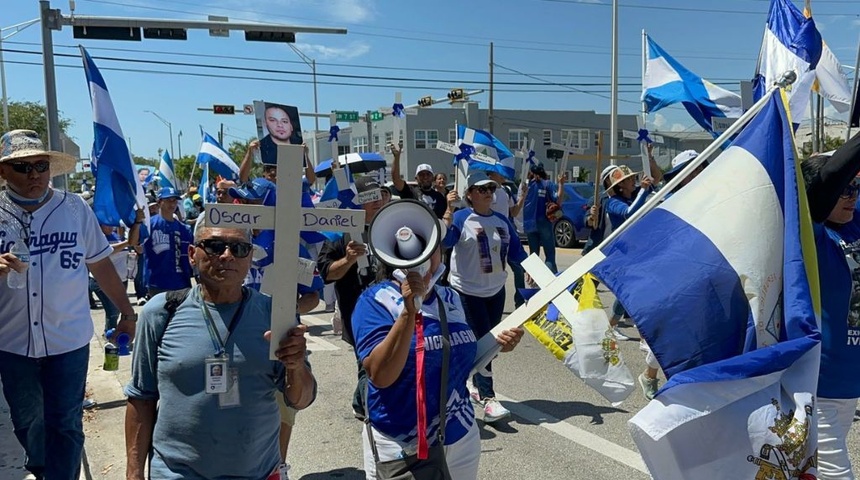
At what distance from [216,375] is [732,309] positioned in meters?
1.86

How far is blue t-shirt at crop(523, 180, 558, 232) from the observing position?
11.2 metres

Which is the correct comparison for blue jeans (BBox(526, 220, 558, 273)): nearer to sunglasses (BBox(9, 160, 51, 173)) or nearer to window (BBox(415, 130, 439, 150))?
sunglasses (BBox(9, 160, 51, 173))

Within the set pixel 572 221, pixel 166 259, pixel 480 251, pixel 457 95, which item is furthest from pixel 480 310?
pixel 457 95

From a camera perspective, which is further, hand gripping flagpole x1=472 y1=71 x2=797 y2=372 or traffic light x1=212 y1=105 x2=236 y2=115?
traffic light x1=212 y1=105 x2=236 y2=115

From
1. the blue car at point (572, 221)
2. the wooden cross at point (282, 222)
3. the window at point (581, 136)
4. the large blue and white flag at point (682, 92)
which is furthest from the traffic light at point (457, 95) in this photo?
the window at point (581, 136)

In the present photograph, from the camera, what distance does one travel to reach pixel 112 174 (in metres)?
5.76

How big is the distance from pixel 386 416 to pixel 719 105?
5.75 meters

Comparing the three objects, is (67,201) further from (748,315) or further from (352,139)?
(352,139)

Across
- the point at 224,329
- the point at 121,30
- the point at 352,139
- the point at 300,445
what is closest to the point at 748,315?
the point at 224,329

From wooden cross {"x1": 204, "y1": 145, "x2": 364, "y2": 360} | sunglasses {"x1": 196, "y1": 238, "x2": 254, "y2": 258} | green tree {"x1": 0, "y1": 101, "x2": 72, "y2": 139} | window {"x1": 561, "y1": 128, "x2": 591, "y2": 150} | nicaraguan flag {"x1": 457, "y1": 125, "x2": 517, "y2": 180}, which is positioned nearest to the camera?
wooden cross {"x1": 204, "y1": 145, "x2": 364, "y2": 360}

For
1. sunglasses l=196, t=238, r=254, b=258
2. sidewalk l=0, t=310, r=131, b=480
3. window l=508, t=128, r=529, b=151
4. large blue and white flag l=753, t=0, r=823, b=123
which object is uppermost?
window l=508, t=128, r=529, b=151

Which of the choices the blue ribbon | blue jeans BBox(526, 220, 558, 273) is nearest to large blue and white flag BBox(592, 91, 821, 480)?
the blue ribbon

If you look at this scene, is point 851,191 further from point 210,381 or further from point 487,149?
point 487,149

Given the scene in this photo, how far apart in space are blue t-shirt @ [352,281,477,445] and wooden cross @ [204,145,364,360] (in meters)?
0.64
